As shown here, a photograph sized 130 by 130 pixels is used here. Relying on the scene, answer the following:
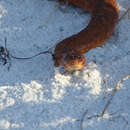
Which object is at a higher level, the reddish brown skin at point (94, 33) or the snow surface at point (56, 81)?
the reddish brown skin at point (94, 33)

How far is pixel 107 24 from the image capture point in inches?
89.9

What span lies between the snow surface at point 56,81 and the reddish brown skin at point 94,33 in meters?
0.09

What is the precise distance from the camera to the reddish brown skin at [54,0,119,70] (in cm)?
213

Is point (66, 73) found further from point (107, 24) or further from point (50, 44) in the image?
point (107, 24)

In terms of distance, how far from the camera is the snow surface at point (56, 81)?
6.05ft

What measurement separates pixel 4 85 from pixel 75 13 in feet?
3.77

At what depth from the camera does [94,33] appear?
222cm

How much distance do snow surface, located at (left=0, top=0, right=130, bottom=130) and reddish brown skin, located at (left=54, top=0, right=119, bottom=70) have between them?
9 cm

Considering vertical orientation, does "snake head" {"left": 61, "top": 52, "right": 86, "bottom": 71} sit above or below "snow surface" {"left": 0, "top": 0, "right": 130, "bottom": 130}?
above

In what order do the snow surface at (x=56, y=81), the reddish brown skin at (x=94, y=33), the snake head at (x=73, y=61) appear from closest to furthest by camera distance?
the snow surface at (x=56, y=81) → the snake head at (x=73, y=61) → the reddish brown skin at (x=94, y=33)

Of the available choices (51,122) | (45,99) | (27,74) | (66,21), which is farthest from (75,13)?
(51,122)

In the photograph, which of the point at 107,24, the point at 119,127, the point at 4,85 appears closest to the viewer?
the point at 119,127

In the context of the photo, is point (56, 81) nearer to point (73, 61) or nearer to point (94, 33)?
point (73, 61)

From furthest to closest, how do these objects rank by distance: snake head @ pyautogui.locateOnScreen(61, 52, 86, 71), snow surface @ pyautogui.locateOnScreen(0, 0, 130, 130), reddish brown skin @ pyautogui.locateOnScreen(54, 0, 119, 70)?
reddish brown skin @ pyautogui.locateOnScreen(54, 0, 119, 70) < snake head @ pyautogui.locateOnScreen(61, 52, 86, 71) < snow surface @ pyautogui.locateOnScreen(0, 0, 130, 130)
